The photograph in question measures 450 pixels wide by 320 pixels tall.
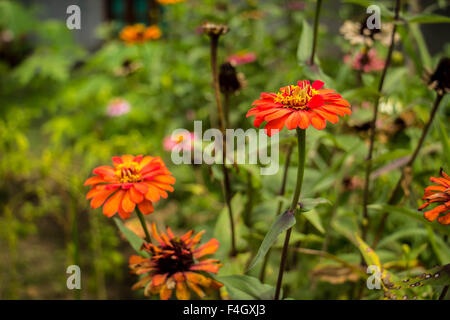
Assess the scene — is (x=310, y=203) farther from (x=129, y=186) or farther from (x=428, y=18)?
(x=428, y=18)

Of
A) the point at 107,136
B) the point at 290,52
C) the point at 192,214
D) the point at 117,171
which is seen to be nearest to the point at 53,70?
the point at 107,136

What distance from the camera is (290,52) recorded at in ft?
4.50

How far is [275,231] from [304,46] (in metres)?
0.34

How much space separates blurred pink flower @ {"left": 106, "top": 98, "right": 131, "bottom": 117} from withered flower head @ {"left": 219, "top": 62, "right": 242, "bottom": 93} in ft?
2.70

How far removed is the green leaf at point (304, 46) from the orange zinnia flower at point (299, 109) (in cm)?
20

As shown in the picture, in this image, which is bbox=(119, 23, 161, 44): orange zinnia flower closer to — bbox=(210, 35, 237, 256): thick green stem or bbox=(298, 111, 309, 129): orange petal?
bbox=(210, 35, 237, 256): thick green stem

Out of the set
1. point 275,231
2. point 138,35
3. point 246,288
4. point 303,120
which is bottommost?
point 246,288

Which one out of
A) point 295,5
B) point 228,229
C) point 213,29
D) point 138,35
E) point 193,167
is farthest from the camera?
point 295,5

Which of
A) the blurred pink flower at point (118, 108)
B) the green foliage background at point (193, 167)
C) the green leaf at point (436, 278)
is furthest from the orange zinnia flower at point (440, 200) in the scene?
the blurred pink flower at point (118, 108)

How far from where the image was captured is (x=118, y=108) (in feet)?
4.64

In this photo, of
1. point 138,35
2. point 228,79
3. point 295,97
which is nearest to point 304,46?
point 228,79

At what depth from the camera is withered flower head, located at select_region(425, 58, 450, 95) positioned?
0.57 metres

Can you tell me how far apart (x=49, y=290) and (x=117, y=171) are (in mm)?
899

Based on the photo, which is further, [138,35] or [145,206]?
[138,35]
